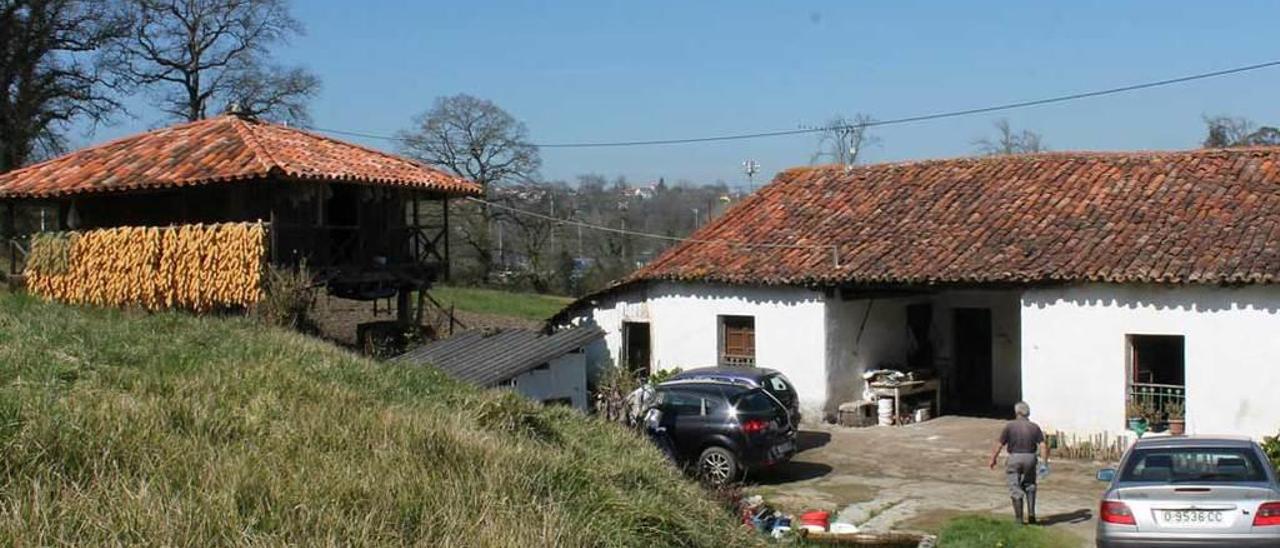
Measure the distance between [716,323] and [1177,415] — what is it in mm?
8469

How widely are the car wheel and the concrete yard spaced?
1.09ft

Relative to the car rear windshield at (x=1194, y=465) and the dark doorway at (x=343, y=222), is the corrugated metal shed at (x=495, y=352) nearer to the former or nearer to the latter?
the dark doorway at (x=343, y=222)

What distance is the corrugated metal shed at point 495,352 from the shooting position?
1830 cm

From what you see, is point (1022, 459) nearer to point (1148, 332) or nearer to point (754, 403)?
point (754, 403)

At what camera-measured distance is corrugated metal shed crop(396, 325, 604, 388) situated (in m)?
18.3

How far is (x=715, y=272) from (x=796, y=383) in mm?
2650

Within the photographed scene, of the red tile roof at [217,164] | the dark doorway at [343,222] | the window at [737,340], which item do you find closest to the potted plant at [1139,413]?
the window at [737,340]

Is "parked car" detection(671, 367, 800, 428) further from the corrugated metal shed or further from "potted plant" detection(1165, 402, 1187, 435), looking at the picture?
"potted plant" detection(1165, 402, 1187, 435)

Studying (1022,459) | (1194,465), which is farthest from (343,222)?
(1194,465)

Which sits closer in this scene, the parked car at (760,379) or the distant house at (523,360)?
the distant house at (523,360)

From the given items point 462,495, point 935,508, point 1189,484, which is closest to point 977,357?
point 935,508

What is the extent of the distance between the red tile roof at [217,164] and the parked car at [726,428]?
7350 millimetres

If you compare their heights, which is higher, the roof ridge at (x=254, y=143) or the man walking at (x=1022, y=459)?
the roof ridge at (x=254, y=143)

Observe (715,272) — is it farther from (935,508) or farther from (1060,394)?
(935,508)
